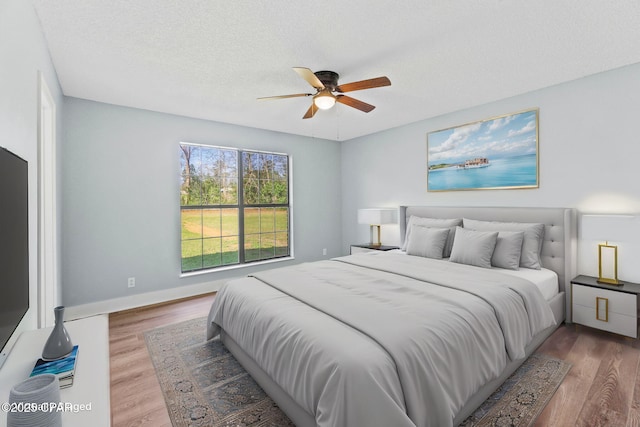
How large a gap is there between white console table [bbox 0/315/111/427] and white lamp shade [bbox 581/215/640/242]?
3703mm

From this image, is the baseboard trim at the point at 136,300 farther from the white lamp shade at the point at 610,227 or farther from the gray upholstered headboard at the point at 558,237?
the white lamp shade at the point at 610,227

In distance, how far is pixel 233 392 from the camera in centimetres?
208

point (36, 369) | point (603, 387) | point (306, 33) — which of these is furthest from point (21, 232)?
point (603, 387)

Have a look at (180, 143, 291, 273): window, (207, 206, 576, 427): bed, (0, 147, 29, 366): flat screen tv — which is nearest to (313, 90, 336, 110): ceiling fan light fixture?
(207, 206, 576, 427): bed

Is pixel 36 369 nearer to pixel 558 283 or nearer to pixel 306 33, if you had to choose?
pixel 306 33

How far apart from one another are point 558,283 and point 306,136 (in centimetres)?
416

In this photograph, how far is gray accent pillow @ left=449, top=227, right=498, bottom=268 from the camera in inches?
122

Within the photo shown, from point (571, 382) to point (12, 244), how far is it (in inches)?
131

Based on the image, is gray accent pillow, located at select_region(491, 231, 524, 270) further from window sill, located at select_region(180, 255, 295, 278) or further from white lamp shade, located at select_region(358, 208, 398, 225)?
window sill, located at select_region(180, 255, 295, 278)

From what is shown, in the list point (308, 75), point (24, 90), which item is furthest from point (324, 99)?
point (24, 90)

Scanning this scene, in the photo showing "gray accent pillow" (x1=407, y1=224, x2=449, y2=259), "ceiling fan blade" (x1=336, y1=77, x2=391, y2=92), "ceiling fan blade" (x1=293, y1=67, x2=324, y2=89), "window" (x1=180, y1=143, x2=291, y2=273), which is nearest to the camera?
"ceiling fan blade" (x1=293, y1=67, x2=324, y2=89)

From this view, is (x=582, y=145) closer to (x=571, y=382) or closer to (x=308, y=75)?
(x=571, y=382)

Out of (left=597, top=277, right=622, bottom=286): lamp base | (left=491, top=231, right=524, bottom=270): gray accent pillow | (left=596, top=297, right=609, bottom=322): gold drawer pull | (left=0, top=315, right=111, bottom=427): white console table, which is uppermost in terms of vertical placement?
(left=491, top=231, right=524, bottom=270): gray accent pillow

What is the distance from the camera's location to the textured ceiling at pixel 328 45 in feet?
6.36
